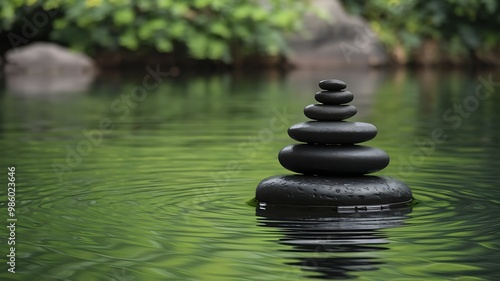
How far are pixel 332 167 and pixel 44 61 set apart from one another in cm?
2144

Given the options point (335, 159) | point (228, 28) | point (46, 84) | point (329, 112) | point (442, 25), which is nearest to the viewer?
point (335, 159)

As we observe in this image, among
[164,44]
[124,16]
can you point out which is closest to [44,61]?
[124,16]

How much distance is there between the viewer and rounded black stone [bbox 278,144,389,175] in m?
6.96

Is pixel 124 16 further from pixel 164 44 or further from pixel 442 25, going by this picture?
pixel 442 25

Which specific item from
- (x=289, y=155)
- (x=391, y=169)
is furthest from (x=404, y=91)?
(x=289, y=155)

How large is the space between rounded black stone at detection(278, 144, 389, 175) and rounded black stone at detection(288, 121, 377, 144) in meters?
0.04

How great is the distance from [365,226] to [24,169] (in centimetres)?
358

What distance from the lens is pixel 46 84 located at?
74.4 feet

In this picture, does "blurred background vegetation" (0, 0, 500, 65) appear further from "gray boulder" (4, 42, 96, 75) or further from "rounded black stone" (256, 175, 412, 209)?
"rounded black stone" (256, 175, 412, 209)

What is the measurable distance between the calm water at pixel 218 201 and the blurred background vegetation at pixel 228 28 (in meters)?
11.7

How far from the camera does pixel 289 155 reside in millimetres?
7168

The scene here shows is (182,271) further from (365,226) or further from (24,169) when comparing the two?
(24,169)

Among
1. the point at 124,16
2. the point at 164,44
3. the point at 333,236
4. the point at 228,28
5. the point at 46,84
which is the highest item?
the point at 124,16

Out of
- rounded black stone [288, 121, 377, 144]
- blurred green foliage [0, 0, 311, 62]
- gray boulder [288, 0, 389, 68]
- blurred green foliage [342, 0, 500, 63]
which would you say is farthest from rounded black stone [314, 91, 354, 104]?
blurred green foliage [342, 0, 500, 63]
